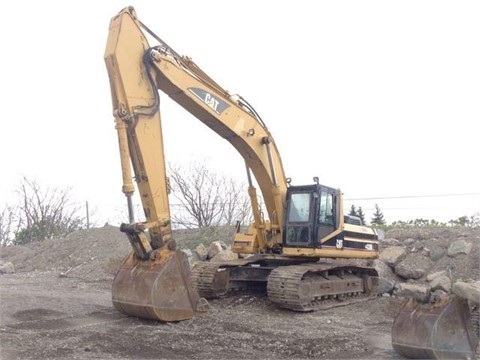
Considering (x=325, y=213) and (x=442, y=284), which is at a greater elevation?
(x=325, y=213)

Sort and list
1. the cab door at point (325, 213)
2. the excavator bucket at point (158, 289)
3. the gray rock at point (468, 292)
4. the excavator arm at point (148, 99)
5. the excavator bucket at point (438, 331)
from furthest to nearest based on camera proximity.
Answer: the cab door at point (325, 213) < the excavator arm at point (148, 99) < the excavator bucket at point (158, 289) < the gray rock at point (468, 292) < the excavator bucket at point (438, 331)

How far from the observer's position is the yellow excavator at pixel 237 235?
8.13 m

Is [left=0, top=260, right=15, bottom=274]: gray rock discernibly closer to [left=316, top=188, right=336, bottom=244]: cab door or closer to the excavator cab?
the excavator cab

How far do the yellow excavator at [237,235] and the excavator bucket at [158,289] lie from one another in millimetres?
15

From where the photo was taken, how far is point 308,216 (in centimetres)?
1077

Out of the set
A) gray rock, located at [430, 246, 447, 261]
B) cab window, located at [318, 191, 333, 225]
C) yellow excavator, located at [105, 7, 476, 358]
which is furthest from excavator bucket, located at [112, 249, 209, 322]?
gray rock, located at [430, 246, 447, 261]

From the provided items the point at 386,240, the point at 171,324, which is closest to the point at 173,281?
the point at 171,324

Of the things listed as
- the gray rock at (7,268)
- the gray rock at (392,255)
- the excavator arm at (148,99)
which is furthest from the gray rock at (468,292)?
the gray rock at (7,268)

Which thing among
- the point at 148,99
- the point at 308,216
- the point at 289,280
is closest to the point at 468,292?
the point at 289,280

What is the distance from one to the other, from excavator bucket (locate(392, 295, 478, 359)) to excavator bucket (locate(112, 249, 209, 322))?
3.04 meters

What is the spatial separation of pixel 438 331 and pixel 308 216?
4.75 metres

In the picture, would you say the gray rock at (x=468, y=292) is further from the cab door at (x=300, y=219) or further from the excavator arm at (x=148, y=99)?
the cab door at (x=300, y=219)

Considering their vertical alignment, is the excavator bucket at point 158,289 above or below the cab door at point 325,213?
below

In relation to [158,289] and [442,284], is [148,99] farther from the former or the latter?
[442,284]
